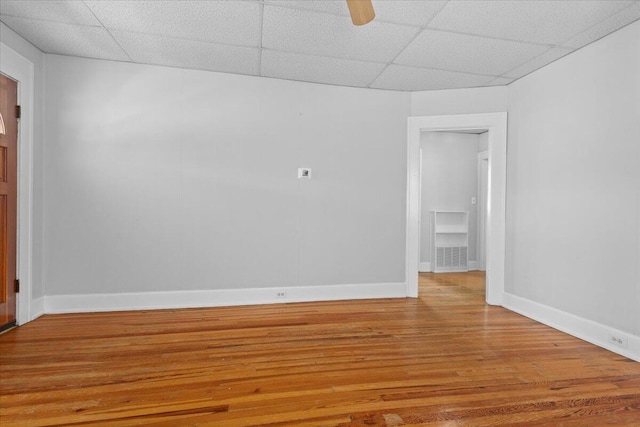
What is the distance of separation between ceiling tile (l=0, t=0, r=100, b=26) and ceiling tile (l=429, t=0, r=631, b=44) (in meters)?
2.64

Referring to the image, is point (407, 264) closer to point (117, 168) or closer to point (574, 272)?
point (574, 272)

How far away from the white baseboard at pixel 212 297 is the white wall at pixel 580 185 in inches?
60.4

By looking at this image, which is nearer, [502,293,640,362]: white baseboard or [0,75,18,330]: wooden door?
[502,293,640,362]: white baseboard

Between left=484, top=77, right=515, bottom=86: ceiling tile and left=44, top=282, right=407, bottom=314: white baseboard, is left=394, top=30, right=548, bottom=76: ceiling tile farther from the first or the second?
left=44, top=282, right=407, bottom=314: white baseboard

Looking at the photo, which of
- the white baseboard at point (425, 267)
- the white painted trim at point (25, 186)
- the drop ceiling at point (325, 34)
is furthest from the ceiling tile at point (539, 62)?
the white painted trim at point (25, 186)

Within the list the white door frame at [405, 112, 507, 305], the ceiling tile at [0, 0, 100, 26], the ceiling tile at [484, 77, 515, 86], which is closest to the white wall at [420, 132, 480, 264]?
the white door frame at [405, 112, 507, 305]

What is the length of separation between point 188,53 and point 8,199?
6.60 feet

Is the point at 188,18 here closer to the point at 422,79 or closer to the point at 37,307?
the point at 422,79

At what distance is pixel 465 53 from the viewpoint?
10.1ft

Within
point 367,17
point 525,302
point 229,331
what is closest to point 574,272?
point 525,302

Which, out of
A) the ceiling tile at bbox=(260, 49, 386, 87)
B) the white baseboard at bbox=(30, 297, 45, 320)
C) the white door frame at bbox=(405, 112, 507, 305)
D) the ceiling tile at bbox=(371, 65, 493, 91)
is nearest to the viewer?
the white baseboard at bbox=(30, 297, 45, 320)

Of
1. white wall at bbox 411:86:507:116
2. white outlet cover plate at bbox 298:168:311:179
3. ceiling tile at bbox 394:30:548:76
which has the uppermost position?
ceiling tile at bbox 394:30:548:76

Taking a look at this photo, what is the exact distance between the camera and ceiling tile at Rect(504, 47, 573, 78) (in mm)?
3000

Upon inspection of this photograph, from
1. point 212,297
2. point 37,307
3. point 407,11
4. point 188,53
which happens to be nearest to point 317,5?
point 407,11
